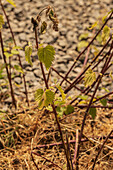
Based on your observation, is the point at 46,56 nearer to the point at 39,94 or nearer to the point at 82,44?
A: the point at 39,94

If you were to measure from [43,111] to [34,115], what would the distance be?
3.4 inches

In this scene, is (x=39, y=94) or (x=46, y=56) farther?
(x=39, y=94)

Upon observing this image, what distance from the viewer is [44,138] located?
138 cm

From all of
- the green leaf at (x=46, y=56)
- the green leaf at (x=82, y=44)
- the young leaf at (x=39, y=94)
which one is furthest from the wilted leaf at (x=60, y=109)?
the green leaf at (x=82, y=44)

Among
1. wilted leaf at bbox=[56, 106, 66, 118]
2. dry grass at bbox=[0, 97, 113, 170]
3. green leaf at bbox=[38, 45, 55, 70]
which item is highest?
green leaf at bbox=[38, 45, 55, 70]

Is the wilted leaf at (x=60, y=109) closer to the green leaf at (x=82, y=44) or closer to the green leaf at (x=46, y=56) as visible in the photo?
the green leaf at (x=46, y=56)

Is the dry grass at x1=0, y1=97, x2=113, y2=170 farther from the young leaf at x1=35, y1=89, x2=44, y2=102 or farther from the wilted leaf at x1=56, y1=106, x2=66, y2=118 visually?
the young leaf at x1=35, y1=89, x2=44, y2=102

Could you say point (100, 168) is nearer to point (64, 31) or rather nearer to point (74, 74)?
point (74, 74)

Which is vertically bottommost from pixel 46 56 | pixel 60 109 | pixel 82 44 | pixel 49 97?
pixel 60 109

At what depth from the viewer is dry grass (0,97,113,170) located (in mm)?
1219

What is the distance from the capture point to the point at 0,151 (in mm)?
1301

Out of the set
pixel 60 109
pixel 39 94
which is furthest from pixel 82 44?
pixel 39 94

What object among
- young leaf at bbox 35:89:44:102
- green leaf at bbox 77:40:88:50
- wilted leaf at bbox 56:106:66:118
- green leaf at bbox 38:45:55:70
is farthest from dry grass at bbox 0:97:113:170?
green leaf at bbox 77:40:88:50

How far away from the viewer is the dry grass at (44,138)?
1.22 m
